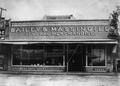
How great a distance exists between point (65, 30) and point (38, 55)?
354cm

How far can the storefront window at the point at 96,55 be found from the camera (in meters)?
20.0

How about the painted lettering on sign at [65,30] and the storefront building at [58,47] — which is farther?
the painted lettering on sign at [65,30]


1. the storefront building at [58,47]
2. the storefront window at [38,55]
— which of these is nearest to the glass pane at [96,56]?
the storefront building at [58,47]

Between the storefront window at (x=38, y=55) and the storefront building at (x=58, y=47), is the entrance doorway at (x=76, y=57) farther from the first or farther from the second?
the storefront window at (x=38, y=55)

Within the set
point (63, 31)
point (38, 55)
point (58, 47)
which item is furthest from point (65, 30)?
point (38, 55)

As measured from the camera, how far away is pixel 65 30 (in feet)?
66.9

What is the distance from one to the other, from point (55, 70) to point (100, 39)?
5.12 metres

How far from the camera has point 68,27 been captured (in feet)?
67.1

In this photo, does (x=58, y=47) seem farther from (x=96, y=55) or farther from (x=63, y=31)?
(x=96, y=55)

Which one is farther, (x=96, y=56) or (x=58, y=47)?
(x=58, y=47)

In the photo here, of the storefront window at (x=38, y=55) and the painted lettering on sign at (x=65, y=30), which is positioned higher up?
the painted lettering on sign at (x=65, y=30)

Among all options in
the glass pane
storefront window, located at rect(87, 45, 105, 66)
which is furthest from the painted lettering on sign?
the glass pane

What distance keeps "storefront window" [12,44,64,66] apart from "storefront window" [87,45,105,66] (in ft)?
8.69

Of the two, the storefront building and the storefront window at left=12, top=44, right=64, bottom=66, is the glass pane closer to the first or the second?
the storefront building
